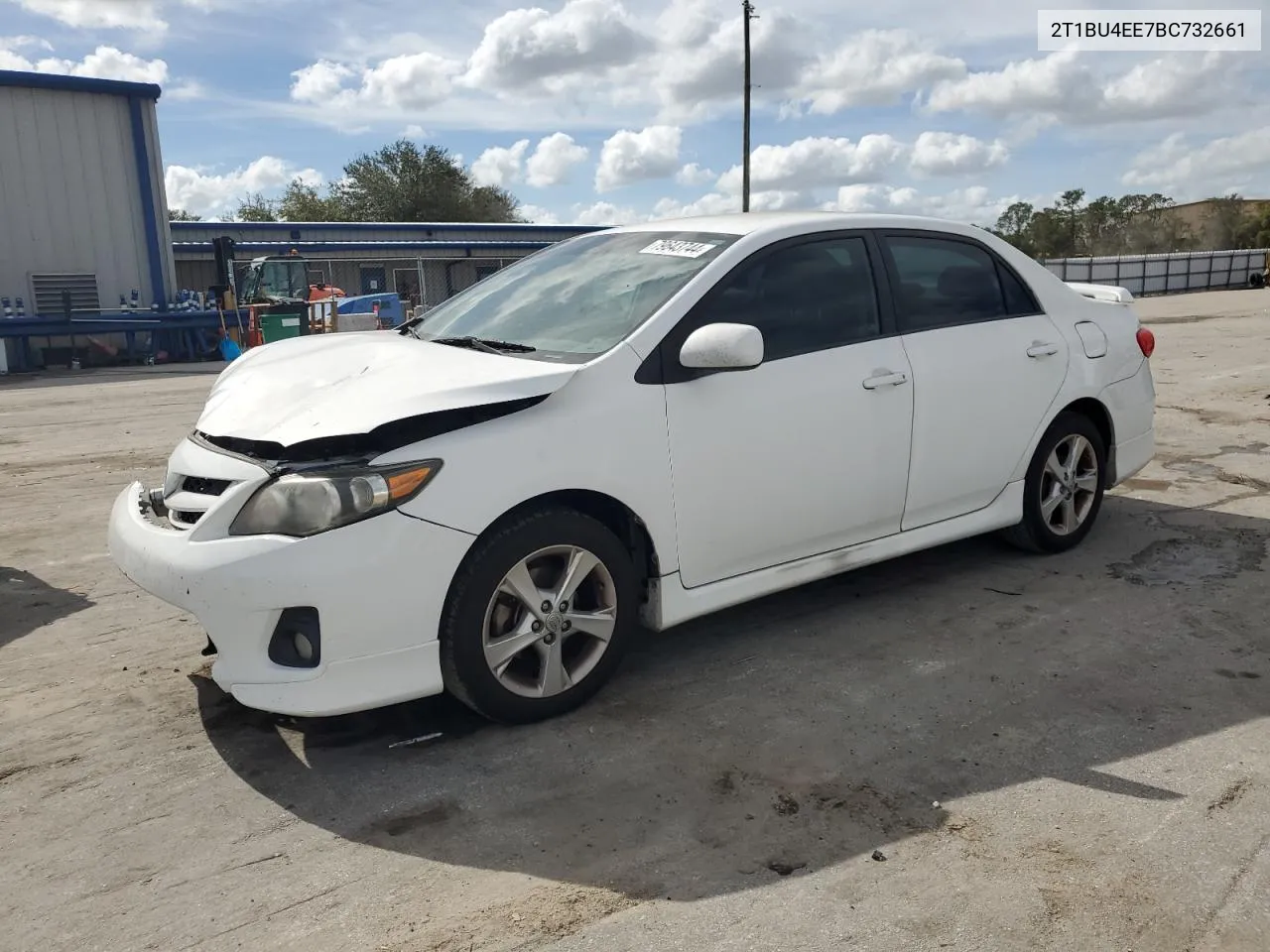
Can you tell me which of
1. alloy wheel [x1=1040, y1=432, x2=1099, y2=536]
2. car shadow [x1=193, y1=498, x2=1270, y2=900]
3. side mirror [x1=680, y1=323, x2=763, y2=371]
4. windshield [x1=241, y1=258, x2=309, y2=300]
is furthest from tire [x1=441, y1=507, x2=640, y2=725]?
windshield [x1=241, y1=258, x2=309, y2=300]

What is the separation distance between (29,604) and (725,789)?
354 centimetres

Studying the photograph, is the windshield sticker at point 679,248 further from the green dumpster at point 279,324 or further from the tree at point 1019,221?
the tree at point 1019,221

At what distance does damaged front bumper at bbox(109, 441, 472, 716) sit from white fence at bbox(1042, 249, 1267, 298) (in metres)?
37.2

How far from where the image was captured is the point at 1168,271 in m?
40.6

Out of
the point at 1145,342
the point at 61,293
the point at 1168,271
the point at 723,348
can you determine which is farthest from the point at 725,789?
the point at 1168,271

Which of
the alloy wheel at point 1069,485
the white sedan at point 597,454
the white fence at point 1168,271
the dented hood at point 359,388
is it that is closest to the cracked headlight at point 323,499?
the white sedan at point 597,454

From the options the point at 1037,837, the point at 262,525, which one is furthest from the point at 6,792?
the point at 1037,837

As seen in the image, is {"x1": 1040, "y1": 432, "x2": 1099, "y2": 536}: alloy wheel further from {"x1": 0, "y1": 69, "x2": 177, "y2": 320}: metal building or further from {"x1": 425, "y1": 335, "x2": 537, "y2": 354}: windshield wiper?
{"x1": 0, "y1": 69, "x2": 177, "y2": 320}: metal building

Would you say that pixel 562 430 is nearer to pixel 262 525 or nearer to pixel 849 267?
pixel 262 525

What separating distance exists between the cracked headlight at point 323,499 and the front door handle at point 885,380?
1.92m

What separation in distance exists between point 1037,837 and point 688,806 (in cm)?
93

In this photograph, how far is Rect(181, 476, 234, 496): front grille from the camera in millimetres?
3137

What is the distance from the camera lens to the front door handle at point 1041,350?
471 cm

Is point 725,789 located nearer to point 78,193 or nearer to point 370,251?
point 78,193
